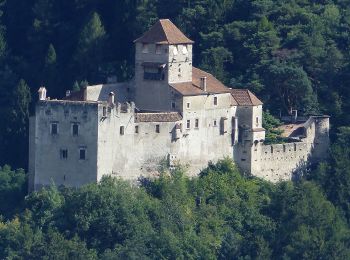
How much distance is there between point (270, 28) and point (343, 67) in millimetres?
3121

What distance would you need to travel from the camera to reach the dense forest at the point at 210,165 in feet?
320

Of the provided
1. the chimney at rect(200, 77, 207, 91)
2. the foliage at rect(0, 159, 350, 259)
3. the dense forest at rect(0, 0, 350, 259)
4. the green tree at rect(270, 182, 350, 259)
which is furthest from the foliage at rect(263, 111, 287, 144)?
the chimney at rect(200, 77, 207, 91)

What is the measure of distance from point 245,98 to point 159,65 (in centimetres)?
363

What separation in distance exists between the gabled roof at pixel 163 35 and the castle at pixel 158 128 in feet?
0.11

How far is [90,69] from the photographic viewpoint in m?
109

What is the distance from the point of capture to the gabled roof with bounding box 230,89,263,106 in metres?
101

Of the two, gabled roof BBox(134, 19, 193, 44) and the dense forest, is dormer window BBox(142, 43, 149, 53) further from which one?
the dense forest

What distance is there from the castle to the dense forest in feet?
2.03

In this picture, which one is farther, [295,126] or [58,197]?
[295,126]

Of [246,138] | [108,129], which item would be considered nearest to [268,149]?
[246,138]

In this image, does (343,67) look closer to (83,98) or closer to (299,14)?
(299,14)

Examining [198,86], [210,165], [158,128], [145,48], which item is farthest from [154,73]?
[210,165]

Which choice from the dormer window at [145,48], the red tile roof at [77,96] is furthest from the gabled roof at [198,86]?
the red tile roof at [77,96]

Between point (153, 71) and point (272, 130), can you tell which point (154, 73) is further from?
point (272, 130)
